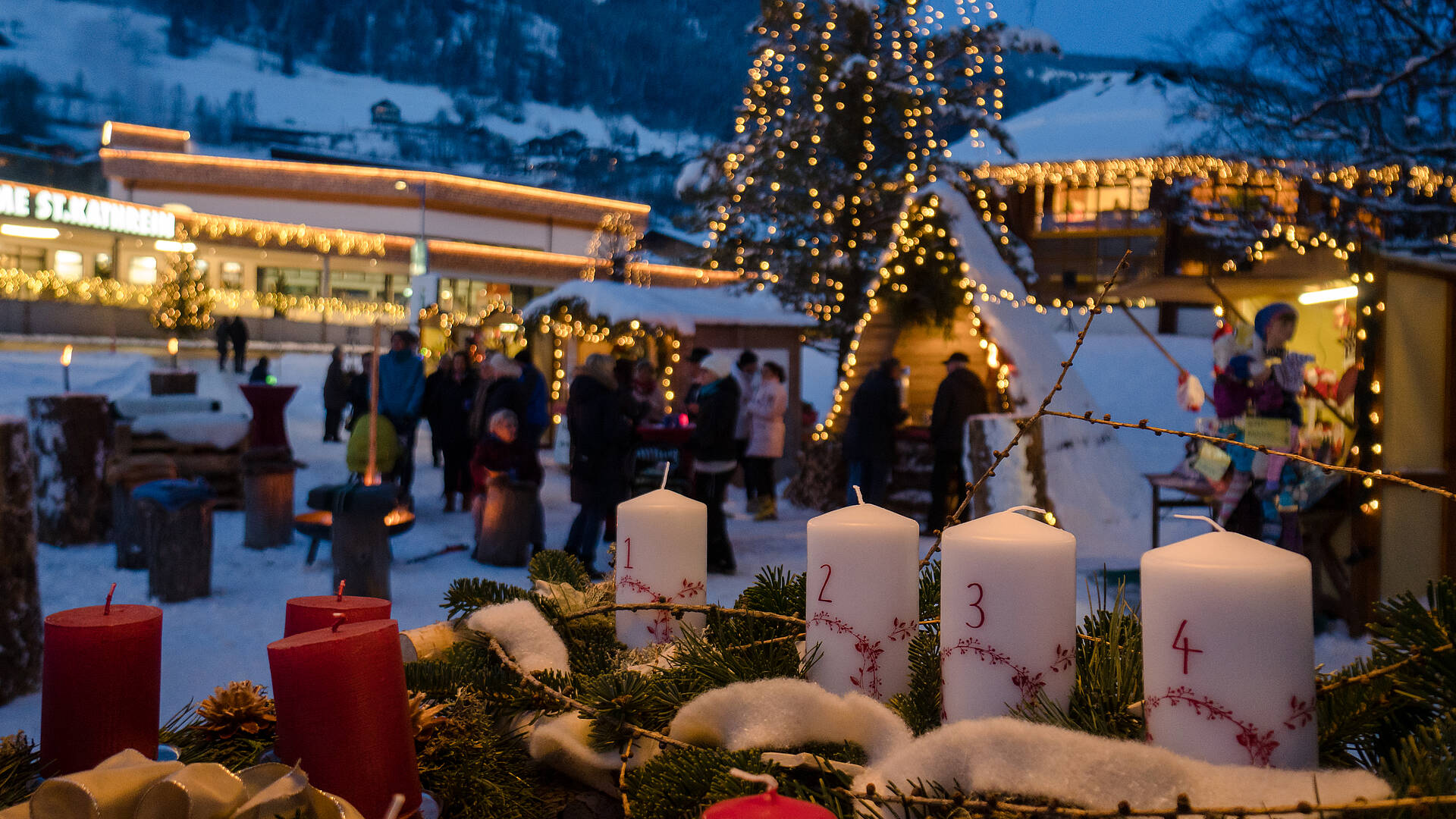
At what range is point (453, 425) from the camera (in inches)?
379

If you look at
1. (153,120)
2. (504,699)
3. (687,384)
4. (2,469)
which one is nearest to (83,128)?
(153,120)

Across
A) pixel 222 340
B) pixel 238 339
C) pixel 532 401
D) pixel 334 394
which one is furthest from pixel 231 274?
pixel 532 401

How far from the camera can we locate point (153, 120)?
219 ft

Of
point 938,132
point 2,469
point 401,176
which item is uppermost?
point 401,176

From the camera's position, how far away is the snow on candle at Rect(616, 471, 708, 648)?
1.29m

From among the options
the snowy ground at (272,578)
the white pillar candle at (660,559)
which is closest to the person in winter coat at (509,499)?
the snowy ground at (272,578)

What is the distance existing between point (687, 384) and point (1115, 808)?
13.0 metres

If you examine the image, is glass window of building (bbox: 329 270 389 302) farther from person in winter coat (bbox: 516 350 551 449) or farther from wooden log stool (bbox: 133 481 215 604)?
wooden log stool (bbox: 133 481 215 604)

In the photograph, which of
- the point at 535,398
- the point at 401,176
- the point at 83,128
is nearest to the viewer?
the point at 535,398

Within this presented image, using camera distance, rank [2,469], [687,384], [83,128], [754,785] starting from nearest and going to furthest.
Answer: [754,785] → [2,469] → [687,384] → [83,128]

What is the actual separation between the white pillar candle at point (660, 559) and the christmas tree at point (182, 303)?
75.5 ft

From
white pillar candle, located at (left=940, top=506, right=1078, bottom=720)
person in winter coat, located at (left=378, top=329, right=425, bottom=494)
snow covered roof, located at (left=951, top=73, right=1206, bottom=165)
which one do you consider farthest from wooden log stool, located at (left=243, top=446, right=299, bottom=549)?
snow covered roof, located at (left=951, top=73, right=1206, bottom=165)

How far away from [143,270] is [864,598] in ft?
104

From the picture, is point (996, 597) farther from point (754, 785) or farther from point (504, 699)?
point (504, 699)
